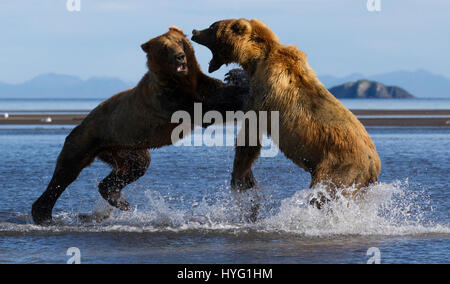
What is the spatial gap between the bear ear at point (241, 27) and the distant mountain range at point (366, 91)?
12754 centimetres

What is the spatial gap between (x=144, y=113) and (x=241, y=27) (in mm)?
1210

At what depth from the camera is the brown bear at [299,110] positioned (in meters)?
5.71

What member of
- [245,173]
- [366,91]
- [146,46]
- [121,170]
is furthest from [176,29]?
[366,91]

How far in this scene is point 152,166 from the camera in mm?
11688

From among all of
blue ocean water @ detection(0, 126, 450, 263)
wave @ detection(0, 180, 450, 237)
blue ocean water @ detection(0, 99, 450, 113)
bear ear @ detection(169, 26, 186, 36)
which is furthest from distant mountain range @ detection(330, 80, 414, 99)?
bear ear @ detection(169, 26, 186, 36)

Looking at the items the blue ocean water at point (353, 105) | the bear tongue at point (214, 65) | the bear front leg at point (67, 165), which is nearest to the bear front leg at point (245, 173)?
the bear tongue at point (214, 65)

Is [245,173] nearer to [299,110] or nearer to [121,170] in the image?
[299,110]

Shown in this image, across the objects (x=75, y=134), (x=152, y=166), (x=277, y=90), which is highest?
(x=277, y=90)

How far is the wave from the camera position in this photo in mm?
5957

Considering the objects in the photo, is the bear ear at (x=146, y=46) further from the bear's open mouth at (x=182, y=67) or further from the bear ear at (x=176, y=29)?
the bear's open mouth at (x=182, y=67)

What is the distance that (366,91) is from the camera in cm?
13312
